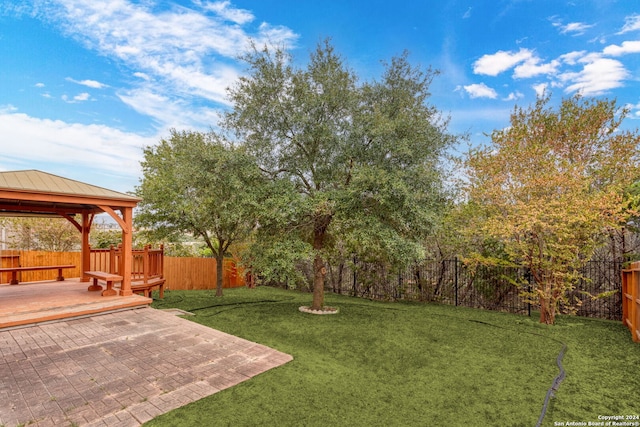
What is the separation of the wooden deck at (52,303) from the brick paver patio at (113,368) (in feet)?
0.69

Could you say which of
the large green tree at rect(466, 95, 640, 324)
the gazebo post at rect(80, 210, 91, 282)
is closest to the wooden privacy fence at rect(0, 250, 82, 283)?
the gazebo post at rect(80, 210, 91, 282)

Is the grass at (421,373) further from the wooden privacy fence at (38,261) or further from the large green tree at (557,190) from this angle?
the wooden privacy fence at (38,261)

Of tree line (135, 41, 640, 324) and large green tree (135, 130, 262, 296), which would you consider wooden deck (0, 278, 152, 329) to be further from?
tree line (135, 41, 640, 324)

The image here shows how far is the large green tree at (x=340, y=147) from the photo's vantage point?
6.68m

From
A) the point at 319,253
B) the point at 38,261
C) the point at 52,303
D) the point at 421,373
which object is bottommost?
the point at 421,373

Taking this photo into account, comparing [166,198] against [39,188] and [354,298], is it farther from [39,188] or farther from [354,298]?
[354,298]

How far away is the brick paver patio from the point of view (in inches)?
117

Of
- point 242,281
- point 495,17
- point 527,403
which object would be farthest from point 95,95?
→ point 527,403

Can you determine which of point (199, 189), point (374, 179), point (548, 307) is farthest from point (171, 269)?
point (548, 307)

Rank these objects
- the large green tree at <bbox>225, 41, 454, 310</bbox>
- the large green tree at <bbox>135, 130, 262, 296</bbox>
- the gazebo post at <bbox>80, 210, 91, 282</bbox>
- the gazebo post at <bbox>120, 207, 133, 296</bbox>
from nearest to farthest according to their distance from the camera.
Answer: the large green tree at <bbox>225, 41, 454, 310</bbox>
the large green tree at <bbox>135, 130, 262, 296</bbox>
the gazebo post at <bbox>120, 207, 133, 296</bbox>
the gazebo post at <bbox>80, 210, 91, 282</bbox>

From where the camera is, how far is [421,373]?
4.14 m

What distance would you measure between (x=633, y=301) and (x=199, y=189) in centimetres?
942

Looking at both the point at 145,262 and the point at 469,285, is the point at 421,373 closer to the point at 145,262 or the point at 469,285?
the point at 469,285

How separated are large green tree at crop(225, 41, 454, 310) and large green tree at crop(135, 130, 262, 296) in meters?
0.59
